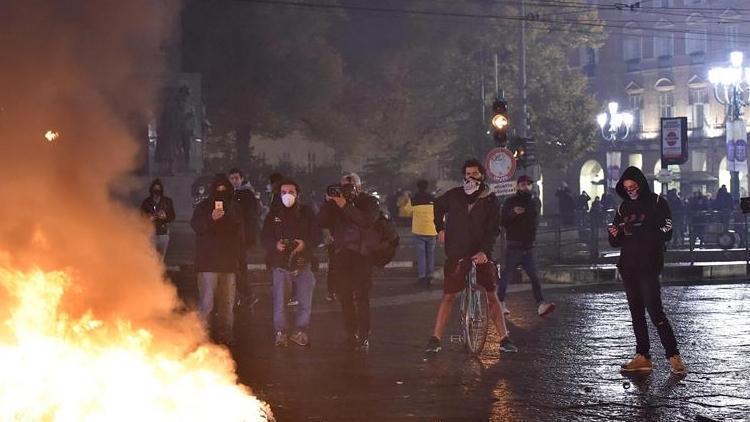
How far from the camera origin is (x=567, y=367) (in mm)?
10367

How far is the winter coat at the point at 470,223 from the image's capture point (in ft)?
36.0

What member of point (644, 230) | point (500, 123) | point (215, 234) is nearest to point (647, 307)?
point (644, 230)

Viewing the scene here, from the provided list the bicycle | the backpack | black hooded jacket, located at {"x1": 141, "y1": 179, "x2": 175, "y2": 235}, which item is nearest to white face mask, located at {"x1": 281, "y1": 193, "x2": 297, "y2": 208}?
the backpack

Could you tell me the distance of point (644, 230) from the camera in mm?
10039

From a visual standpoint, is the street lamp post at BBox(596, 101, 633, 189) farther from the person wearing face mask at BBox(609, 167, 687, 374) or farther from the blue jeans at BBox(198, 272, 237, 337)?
the person wearing face mask at BBox(609, 167, 687, 374)

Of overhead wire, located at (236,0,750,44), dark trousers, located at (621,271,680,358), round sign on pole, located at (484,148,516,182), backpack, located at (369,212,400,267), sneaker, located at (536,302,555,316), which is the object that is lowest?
sneaker, located at (536,302,555,316)

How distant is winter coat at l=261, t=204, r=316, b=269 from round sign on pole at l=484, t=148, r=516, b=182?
339 inches

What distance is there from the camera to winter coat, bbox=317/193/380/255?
37.9ft

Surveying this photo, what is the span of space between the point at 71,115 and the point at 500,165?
1435 cm

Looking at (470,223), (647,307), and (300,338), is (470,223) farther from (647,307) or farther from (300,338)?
(300,338)

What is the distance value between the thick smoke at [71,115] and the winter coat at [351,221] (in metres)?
4.65

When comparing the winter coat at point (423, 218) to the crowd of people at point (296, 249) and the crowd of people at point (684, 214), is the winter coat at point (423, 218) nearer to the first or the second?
the crowd of people at point (296, 249)

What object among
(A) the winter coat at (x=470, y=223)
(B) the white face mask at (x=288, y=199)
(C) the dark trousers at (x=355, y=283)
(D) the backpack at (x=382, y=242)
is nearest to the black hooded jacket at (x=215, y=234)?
(B) the white face mask at (x=288, y=199)

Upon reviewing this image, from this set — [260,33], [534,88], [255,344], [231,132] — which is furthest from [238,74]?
[255,344]
